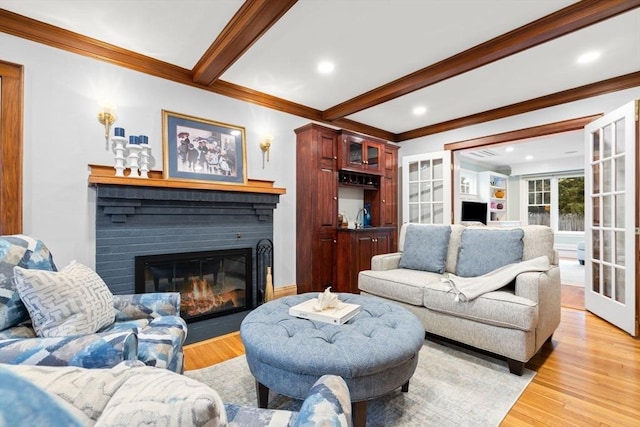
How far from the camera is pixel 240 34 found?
220 cm

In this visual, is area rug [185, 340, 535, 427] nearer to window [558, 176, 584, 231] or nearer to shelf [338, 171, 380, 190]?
shelf [338, 171, 380, 190]

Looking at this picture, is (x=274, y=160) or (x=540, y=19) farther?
(x=274, y=160)

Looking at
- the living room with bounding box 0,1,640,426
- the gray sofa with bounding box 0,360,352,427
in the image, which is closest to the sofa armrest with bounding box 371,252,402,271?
the living room with bounding box 0,1,640,426

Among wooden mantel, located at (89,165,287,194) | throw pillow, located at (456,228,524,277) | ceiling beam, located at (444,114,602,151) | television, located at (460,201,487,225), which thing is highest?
ceiling beam, located at (444,114,602,151)

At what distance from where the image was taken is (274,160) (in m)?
3.69

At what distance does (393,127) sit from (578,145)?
13.5ft

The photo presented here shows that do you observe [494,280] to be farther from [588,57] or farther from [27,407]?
[27,407]

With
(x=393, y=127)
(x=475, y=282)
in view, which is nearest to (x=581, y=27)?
(x=475, y=282)

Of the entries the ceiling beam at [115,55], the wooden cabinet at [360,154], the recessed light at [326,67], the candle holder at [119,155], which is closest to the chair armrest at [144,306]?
the candle holder at [119,155]

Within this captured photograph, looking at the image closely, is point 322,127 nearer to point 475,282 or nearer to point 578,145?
point 475,282

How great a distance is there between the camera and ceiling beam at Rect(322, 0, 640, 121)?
6.56 ft

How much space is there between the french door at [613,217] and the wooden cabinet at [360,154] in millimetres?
2473

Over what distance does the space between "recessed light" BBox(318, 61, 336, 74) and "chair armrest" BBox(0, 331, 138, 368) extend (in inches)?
108

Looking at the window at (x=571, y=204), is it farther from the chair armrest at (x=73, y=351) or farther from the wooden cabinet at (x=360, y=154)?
the chair armrest at (x=73, y=351)
